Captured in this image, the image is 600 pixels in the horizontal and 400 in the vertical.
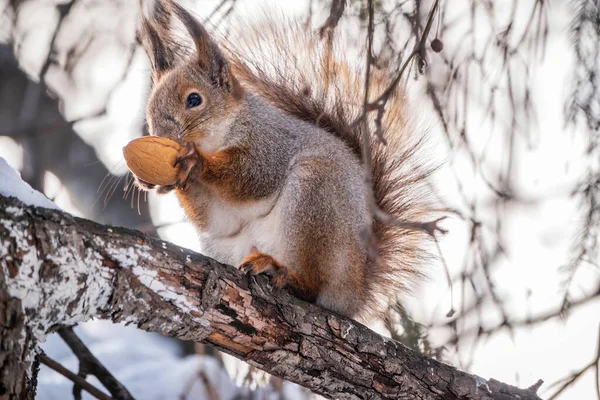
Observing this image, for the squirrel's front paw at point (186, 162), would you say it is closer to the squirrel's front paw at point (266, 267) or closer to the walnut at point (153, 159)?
the walnut at point (153, 159)

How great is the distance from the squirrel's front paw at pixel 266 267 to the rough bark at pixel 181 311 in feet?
0.19

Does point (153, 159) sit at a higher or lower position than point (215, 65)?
lower

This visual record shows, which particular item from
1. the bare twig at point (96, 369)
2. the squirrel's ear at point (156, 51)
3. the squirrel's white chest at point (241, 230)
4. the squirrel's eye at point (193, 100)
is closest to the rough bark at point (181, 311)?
the squirrel's white chest at point (241, 230)

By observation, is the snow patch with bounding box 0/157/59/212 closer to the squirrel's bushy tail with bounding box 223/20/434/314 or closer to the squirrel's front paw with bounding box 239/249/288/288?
the squirrel's front paw with bounding box 239/249/288/288

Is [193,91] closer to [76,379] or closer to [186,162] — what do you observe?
[186,162]

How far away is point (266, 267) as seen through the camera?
1.85m

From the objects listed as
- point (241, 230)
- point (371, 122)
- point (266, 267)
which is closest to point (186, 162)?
point (241, 230)

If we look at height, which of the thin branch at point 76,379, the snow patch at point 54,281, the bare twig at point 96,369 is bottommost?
the snow patch at point 54,281

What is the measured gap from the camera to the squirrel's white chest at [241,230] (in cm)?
205

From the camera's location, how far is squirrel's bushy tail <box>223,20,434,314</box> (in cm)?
217

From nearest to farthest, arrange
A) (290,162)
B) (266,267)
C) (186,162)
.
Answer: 1. (266,267)
2. (186,162)
3. (290,162)

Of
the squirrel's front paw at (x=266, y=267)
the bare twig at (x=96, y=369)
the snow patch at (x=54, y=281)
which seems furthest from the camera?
the bare twig at (x=96, y=369)

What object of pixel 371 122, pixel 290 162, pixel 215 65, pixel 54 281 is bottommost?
pixel 54 281

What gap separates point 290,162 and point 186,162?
0.33 metres
